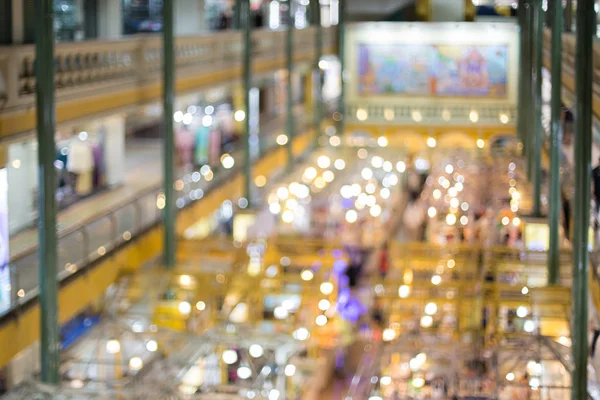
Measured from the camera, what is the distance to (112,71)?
19.6m

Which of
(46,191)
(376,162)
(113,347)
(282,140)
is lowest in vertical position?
(113,347)

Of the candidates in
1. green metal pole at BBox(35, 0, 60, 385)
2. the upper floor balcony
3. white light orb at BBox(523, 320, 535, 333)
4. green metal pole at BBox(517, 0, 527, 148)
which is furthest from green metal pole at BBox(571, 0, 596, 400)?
green metal pole at BBox(517, 0, 527, 148)

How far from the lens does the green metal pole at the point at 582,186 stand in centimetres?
1334

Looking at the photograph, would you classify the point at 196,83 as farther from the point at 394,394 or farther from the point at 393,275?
the point at 394,394

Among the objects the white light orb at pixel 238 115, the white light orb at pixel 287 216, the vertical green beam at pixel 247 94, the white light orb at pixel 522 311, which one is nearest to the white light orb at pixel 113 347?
the white light orb at pixel 522 311

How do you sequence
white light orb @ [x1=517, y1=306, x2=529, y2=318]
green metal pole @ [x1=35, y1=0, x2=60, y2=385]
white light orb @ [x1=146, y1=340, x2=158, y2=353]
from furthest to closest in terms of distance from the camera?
white light orb @ [x1=517, y1=306, x2=529, y2=318] < white light orb @ [x1=146, y1=340, x2=158, y2=353] < green metal pole @ [x1=35, y1=0, x2=60, y2=385]

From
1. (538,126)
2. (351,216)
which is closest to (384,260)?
(351,216)

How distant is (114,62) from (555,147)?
7117 millimetres

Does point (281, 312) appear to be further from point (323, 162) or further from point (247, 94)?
point (323, 162)

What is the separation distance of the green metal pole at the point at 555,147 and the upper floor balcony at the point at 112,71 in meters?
6.71

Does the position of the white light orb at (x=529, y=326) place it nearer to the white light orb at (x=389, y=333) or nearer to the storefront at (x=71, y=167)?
the white light orb at (x=389, y=333)

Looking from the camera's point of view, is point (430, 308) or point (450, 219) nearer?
point (430, 308)

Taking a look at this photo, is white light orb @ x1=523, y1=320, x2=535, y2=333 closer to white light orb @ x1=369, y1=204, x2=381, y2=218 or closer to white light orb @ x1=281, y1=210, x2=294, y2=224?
white light orb @ x1=281, y1=210, x2=294, y2=224

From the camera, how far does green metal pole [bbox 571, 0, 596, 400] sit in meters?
13.3
